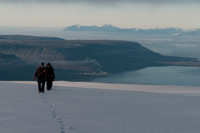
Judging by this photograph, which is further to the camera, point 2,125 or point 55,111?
point 55,111

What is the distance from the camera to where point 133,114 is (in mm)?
11531

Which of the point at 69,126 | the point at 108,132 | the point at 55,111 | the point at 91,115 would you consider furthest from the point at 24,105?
the point at 108,132

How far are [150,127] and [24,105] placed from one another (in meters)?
5.66

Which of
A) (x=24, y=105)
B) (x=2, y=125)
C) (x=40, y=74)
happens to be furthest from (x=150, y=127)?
(x=40, y=74)

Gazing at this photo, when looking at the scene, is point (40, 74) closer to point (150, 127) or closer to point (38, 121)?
point (38, 121)

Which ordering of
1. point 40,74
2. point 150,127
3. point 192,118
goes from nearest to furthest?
point 150,127 < point 192,118 < point 40,74

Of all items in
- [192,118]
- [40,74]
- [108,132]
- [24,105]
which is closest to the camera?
[108,132]

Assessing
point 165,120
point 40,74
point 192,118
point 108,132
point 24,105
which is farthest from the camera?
point 40,74

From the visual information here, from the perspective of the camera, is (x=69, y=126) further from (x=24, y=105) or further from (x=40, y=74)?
(x=40, y=74)

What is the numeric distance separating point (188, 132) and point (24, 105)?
6707 millimetres

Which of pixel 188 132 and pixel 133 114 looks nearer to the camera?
pixel 188 132

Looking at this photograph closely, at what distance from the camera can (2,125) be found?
338 inches

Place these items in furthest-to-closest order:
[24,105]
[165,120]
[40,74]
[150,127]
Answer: [40,74]
[24,105]
[165,120]
[150,127]

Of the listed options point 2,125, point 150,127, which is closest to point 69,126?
point 2,125
